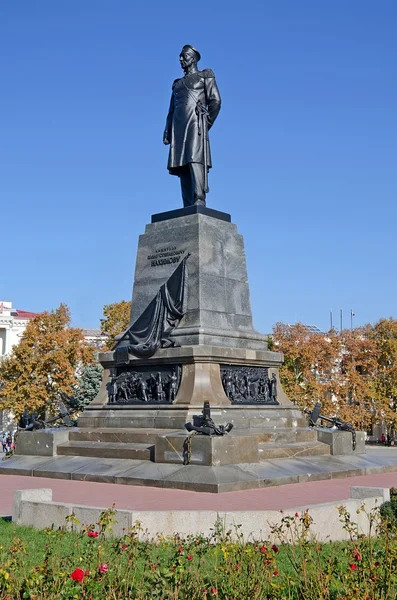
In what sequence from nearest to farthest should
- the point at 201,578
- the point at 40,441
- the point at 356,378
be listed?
the point at 201,578 → the point at 40,441 → the point at 356,378

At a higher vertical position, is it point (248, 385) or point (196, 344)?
point (196, 344)

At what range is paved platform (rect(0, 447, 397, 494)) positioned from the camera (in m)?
13.4

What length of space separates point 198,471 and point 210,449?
1.70ft

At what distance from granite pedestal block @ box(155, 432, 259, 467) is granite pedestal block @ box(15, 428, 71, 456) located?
3.89 metres

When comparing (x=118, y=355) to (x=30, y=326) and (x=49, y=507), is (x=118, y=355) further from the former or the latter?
(x=30, y=326)

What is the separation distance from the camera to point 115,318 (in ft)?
178

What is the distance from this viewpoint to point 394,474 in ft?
56.6

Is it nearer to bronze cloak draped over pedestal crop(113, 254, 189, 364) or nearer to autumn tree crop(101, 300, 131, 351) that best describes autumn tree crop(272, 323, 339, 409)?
autumn tree crop(101, 300, 131, 351)

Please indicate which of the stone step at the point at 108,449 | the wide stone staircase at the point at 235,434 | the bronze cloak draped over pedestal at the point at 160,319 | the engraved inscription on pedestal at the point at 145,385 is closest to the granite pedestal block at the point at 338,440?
the wide stone staircase at the point at 235,434

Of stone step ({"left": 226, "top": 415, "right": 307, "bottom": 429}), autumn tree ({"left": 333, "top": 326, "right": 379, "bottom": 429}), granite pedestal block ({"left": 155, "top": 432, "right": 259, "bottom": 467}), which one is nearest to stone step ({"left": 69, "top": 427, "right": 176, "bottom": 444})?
granite pedestal block ({"left": 155, "top": 432, "right": 259, "bottom": 467})

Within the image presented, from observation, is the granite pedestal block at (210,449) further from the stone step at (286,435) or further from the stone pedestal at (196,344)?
the stone step at (286,435)

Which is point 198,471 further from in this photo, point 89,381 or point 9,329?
point 9,329

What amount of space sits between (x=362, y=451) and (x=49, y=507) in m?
11.3

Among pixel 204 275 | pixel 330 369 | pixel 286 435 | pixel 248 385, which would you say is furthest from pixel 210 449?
pixel 330 369
